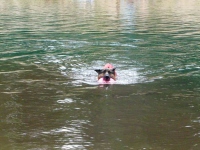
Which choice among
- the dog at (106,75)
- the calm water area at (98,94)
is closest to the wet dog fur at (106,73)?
the dog at (106,75)

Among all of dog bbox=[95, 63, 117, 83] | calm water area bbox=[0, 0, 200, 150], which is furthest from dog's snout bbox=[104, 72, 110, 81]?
calm water area bbox=[0, 0, 200, 150]

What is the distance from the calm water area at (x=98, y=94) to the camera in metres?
12.3

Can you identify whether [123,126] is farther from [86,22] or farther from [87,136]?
[86,22]

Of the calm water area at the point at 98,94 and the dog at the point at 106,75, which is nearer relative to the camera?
the calm water area at the point at 98,94

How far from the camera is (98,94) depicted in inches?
683

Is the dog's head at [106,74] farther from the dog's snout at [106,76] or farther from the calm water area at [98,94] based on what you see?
the calm water area at [98,94]

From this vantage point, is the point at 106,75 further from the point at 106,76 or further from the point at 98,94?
the point at 98,94

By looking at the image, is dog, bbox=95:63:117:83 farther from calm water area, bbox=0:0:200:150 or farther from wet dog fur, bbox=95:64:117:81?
calm water area, bbox=0:0:200:150

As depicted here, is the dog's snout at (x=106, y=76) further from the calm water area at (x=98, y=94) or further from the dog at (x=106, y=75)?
the calm water area at (x=98, y=94)

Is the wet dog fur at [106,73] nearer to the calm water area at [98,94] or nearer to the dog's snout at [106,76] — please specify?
the dog's snout at [106,76]

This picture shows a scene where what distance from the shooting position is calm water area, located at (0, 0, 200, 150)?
12320 millimetres

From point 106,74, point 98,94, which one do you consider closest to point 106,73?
point 106,74

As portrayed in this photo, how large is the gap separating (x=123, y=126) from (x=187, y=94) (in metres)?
4.89

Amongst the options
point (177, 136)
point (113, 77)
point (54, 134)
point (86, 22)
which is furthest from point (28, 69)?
point (86, 22)
